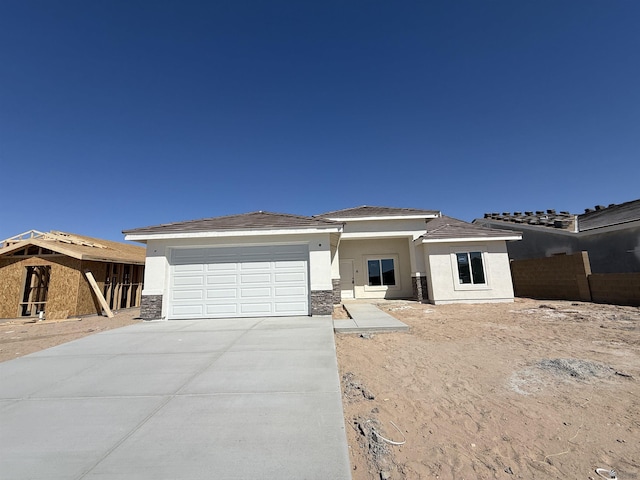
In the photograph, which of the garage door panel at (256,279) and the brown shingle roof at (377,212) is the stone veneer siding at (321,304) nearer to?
the garage door panel at (256,279)

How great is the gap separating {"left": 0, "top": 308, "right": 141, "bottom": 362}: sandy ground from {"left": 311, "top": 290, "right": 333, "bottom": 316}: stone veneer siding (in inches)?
263

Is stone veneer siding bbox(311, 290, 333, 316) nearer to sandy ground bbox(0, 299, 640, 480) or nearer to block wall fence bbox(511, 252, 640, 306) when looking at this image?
sandy ground bbox(0, 299, 640, 480)

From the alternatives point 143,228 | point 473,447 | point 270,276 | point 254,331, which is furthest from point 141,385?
point 143,228

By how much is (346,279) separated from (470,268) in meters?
6.35

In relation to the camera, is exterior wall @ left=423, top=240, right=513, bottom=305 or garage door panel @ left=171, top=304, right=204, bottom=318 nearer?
garage door panel @ left=171, top=304, right=204, bottom=318

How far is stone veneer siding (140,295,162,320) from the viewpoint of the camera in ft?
31.5

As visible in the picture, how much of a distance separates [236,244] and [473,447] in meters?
8.64

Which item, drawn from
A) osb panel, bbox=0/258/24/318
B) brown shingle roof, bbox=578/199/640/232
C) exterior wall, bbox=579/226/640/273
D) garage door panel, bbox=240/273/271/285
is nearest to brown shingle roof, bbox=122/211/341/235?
garage door panel, bbox=240/273/271/285

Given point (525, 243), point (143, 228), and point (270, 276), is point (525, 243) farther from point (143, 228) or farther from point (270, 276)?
point (143, 228)

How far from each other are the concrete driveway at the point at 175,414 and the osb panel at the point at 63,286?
8.85 m

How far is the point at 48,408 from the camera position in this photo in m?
3.31

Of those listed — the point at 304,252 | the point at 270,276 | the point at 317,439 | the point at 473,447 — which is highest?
the point at 304,252

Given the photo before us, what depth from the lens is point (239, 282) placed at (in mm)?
9742

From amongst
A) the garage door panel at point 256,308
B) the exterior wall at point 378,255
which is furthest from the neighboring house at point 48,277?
the exterior wall at point 378,255
